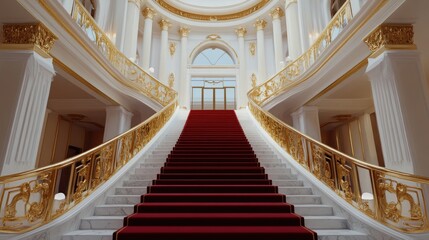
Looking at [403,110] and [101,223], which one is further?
[403,110]

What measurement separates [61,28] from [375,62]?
18.3ft

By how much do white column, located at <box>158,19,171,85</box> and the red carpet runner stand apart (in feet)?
29.7

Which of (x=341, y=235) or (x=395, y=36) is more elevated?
(x=395, y=36)

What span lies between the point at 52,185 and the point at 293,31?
38.4 feet

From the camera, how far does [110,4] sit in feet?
34.3

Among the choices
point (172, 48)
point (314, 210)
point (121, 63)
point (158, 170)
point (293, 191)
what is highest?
point (172, 48)

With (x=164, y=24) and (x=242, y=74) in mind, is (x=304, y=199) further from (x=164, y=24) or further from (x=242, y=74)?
(x=164, y=24)

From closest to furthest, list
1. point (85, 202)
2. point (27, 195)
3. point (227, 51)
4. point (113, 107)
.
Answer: point (27, 195), point (85, 202), point (113, 107), point (227, 51)

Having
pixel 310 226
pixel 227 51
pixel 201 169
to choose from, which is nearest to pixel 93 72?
pixel 201 169

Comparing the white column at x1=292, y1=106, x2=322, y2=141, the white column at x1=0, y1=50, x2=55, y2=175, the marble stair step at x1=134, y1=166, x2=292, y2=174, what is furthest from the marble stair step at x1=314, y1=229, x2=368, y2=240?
the white column at x1=292, y1=106, x2=322, y2=141

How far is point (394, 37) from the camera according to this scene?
13.7 ft

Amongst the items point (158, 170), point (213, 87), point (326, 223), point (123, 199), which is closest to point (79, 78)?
point (158, 170)

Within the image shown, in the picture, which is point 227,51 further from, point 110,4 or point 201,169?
point 201,169

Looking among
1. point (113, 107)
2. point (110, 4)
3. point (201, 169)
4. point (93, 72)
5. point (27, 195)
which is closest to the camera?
point (27, 195)
